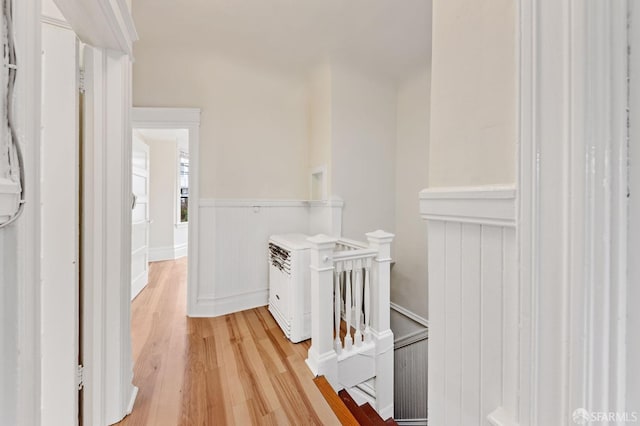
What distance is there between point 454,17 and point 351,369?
2.03 m

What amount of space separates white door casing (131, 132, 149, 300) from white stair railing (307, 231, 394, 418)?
2.31 m

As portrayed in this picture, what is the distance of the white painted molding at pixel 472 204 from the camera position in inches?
19.1

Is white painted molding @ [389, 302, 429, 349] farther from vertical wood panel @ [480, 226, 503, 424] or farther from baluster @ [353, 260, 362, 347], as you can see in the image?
vertical wood panel @ [480, 226, 503, 424]

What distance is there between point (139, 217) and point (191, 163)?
4.22 ft

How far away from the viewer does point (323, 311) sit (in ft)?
5.64

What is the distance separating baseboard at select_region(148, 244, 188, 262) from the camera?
464 centimetres

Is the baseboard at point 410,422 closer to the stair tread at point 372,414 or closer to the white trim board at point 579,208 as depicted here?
the stair tread at point 372,414

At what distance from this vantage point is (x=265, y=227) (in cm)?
279

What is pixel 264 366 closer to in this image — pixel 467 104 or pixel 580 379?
pixel 580 379

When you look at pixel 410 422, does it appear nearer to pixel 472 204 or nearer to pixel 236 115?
pixel 472 204

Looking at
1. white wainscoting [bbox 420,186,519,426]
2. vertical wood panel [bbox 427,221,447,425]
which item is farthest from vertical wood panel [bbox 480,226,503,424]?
vertical wood panel [bbox 427,221,447,425]

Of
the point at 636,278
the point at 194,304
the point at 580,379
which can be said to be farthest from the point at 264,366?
the point at 636,278

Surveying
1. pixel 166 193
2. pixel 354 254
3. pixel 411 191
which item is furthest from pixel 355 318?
pixel 166 193

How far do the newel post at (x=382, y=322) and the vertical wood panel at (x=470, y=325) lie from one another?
139cm
